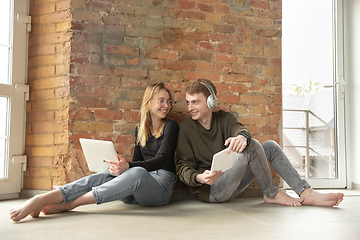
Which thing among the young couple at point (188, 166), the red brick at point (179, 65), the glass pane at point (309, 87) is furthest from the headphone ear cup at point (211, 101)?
the glass pane at point (309, 87)

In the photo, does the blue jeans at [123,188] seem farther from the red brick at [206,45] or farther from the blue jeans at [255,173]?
the red brick at [206,45]

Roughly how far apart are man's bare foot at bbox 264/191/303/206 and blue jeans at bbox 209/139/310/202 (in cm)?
4

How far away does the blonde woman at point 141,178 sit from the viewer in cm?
201

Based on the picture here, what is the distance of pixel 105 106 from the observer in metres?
2.79

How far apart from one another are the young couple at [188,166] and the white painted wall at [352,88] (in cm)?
160

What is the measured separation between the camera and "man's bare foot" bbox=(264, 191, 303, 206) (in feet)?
7.95

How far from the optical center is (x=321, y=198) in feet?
7.76

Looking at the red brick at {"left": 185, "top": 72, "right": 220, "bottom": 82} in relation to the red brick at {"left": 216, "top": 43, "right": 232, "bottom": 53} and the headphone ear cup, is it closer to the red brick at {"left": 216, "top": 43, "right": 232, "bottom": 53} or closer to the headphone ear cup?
the red brick at {"left": 216, "top": 43, "right": 232, "bottom": 53}

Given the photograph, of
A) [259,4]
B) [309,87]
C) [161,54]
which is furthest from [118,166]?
[309,87]

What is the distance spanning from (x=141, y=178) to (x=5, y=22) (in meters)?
2.02

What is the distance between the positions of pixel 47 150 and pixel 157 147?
1.03 m

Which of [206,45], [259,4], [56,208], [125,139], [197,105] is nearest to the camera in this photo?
[56,208]

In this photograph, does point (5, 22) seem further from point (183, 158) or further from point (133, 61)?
point (183, 158)

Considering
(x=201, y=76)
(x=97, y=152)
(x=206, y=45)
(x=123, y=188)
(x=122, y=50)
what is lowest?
(x=123, y=188)
